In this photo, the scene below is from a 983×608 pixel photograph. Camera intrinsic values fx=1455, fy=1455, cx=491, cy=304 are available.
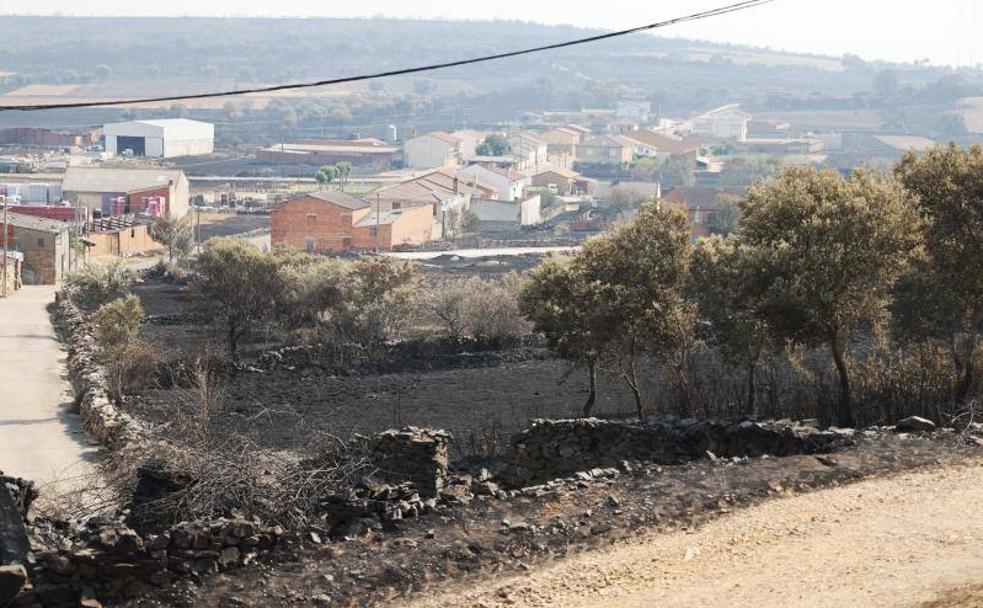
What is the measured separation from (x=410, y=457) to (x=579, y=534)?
4.04 m

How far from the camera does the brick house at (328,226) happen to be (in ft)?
252

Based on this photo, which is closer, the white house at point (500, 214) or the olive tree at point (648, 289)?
the olive tree at point (648, 289)

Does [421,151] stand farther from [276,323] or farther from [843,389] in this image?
[843,389]

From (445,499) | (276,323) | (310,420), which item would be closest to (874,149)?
(276,323)

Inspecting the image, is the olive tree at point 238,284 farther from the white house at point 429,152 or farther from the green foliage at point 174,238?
the white house at point 429,152

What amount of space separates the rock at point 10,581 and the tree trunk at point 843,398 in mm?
11180

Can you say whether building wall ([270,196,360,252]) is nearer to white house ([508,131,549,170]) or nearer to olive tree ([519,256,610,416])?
olive tree ([519,256,610,416])

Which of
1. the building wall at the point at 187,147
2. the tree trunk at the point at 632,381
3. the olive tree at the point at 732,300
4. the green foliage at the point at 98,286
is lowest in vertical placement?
the building wall at the point at 187,147

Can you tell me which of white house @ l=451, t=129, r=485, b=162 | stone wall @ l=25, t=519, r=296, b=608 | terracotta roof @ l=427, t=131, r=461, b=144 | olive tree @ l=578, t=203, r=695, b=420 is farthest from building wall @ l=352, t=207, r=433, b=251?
white house @ l=451, t=129, r=485, b=162

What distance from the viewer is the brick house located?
76812mm

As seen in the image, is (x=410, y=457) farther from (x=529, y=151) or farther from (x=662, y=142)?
(x=662, y=142)

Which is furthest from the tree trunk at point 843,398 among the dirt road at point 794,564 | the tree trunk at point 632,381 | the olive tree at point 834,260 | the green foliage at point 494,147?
the green foliage at point 494,147

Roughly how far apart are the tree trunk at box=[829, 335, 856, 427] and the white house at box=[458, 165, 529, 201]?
90.7m

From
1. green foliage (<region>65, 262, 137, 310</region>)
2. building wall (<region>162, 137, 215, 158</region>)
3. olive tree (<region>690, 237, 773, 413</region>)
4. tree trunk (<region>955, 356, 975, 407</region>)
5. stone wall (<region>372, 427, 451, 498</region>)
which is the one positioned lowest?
building wall (<region>162, 137, 215, 158</region>)
